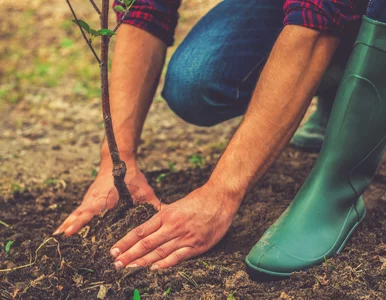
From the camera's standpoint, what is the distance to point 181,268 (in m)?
1.60

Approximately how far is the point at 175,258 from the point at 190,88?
79 centimetres

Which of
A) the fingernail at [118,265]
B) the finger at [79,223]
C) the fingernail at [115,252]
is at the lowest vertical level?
the finger at [79,223]

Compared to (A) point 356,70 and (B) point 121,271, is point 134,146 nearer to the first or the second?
(B) point 121,271

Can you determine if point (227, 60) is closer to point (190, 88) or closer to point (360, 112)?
point (190, 88)

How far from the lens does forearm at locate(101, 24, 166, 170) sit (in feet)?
6.56

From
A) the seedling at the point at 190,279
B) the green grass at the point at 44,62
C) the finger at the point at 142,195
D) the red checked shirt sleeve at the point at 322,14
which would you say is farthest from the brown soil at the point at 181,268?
the green grass at the point at 44,62

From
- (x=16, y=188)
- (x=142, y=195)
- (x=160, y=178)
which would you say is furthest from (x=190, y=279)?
(x=16, y=188)

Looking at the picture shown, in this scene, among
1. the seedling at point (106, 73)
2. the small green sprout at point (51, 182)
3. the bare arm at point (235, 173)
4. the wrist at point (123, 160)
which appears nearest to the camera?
the seedling at point (106, 73)

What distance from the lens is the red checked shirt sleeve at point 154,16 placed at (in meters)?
2.00

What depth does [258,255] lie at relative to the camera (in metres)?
1.54

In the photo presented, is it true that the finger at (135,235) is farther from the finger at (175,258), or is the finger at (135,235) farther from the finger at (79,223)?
the finger at (79,223)

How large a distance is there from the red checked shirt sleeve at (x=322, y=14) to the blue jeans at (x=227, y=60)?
2.06 feet

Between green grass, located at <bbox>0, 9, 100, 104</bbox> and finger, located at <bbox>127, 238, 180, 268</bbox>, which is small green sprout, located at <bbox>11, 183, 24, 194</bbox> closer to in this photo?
finger, located at <bbox>127, 238, 180, 268</bbox>

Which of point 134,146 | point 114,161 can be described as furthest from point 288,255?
point 134,146
